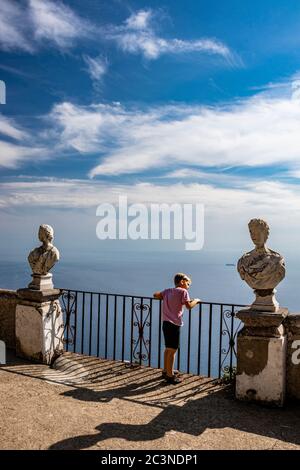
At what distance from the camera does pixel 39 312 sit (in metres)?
6.87

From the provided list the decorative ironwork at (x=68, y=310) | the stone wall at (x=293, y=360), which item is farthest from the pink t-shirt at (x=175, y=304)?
the decorative ironwork at (x=68, y=310)

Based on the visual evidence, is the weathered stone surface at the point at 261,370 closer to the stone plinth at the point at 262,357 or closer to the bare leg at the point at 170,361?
the stone plinth at the point at 262,357

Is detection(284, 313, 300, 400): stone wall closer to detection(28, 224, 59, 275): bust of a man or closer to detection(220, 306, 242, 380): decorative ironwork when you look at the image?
detection(220, 306, 242, 380): decorative ironwork

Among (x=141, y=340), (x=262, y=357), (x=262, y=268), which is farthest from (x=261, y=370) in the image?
(x=141, y=340)

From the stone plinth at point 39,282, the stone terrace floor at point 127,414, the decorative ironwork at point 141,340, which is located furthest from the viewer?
the stone plinth at point 39,282

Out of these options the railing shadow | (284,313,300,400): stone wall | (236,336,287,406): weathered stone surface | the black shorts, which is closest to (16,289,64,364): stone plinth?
the railing shadow

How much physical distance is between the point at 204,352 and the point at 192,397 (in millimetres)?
84936

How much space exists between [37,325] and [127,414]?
2.80 meters

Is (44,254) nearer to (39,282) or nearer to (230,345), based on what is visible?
(39,282)

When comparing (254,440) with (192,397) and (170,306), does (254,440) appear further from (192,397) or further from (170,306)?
(170,306)

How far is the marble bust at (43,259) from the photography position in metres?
6.92

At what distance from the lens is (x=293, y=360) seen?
5215 mm

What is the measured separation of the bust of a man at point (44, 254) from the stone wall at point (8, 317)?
890 millimetres
